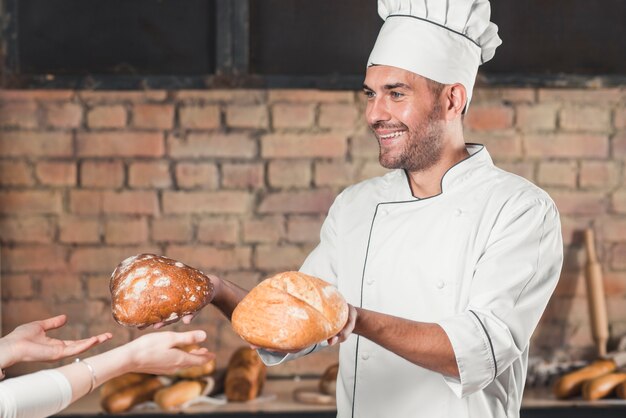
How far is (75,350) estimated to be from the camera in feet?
5.94

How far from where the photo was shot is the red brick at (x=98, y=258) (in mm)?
3168

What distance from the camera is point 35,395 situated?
1516 millimetres

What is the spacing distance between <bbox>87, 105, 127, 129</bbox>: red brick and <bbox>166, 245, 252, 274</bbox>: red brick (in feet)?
1.55

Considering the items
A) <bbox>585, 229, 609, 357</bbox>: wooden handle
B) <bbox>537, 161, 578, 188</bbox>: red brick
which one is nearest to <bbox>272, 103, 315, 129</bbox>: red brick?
<bbox>537, 161, 578, 188</bbox>: red brick

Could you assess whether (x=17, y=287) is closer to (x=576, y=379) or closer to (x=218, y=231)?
(x=218, y=231)

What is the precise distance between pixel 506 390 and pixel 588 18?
5.68ft

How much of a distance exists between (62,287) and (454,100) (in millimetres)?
1730

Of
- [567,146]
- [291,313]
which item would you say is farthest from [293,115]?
[291,313]

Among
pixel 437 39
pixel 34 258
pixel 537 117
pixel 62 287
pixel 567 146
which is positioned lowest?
pixel 62 287

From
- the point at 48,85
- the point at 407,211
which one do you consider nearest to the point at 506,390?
the point at 407,211

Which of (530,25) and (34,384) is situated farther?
(530,25)

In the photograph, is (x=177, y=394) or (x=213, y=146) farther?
(x=213, y=146)

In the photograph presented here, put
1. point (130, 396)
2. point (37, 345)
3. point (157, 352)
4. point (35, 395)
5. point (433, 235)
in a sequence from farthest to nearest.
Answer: point (130, 396) → point (433, 235) → point (37, 345) → point (157, 352) → point (35, 395)

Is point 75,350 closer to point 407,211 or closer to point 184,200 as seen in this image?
point 407,211
